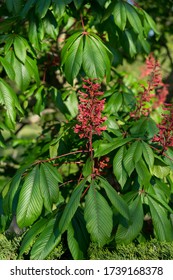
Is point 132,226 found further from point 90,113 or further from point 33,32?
point 33,32

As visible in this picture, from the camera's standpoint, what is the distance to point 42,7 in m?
2.47

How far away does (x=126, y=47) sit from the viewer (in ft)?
9.98

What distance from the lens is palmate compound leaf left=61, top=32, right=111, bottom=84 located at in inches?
101

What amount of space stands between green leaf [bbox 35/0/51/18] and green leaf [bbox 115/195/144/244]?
104cm

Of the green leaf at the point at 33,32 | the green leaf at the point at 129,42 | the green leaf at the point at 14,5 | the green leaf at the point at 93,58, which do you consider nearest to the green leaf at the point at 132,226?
the green leaf at the point at 93,58

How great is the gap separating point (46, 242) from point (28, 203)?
0.20 metres

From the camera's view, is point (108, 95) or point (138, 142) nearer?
point (138, 142)

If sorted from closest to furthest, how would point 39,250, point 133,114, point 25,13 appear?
point 39,250, point 25,13, point 133,114

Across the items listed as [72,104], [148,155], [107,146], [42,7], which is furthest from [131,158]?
[72,104]

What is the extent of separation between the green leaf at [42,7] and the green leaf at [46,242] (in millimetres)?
1025

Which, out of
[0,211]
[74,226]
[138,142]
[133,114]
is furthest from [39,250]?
[133,114]

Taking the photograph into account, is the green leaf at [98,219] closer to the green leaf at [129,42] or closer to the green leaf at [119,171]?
the green leaf at [119,171]

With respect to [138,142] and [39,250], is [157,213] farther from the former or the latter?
[39,250]
